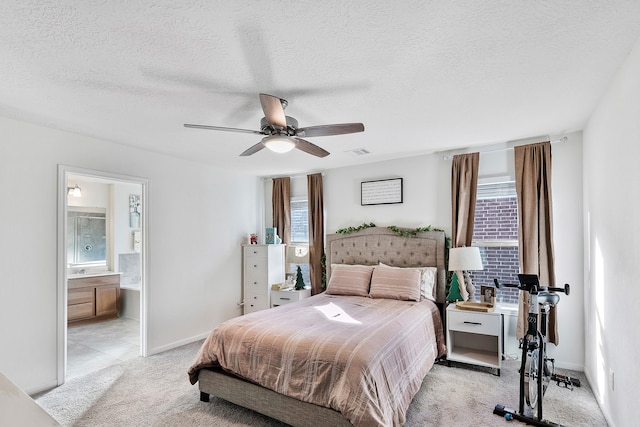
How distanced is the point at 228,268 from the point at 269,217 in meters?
1.19

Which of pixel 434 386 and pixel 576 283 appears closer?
pixel 434 386

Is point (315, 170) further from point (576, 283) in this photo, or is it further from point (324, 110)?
point (576, 283)

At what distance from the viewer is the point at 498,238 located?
4.05 m

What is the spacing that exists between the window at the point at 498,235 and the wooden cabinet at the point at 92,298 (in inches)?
231

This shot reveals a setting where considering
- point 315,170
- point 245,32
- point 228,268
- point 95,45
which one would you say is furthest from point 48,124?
point 315,170

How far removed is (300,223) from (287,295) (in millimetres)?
1255

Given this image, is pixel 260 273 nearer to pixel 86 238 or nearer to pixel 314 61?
pixel 86 238

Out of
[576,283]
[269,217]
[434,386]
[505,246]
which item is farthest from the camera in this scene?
[269,217]

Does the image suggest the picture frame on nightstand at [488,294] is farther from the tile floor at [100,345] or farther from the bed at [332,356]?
the tile floor at [100,345]

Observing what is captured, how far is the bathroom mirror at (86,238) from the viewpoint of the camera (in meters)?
6.01

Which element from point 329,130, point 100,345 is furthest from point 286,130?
point 100,345

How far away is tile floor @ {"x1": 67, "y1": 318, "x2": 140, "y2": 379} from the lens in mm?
3891

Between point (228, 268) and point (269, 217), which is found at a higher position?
point (269, 217)

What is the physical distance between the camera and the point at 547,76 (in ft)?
7.66
